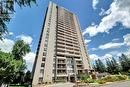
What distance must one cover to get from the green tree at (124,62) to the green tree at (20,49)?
72.9 m

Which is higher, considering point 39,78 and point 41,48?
point 41,48

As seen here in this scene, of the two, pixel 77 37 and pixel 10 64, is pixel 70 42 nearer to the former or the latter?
pixel 77 37

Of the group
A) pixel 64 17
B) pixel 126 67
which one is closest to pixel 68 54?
pixel 64 17

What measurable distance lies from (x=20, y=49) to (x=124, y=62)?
77.5 meters

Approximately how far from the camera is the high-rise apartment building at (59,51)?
65225mm

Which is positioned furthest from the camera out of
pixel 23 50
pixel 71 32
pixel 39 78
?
pixel 71 32

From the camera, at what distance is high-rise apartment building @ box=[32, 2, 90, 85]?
2568 inches

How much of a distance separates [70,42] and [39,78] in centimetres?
3186

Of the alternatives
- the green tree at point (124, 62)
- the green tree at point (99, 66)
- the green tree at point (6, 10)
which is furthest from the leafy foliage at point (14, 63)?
the green tree at point (124, 62)

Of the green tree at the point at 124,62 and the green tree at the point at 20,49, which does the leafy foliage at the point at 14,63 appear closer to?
the green tree at the point at 20,49

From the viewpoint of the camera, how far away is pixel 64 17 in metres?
96.3

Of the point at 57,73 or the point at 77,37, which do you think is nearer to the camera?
the point at 57,73

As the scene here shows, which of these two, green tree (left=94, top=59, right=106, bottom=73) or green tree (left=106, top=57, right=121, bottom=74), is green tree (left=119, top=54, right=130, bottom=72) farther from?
green tree (left=94, top=59, right=106, bottom=73)

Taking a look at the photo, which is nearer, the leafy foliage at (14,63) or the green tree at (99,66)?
the leafy foliage at (14,63)
